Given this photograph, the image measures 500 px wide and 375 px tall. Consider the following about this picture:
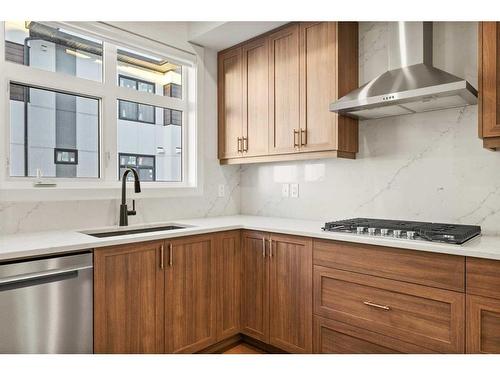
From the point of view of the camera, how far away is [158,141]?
116 inches

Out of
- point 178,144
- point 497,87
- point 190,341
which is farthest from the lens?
point 178,144

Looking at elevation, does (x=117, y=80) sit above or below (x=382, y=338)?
above

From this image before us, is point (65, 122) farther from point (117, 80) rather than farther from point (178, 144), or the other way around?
point (178, 144)

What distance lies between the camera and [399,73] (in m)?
2.13

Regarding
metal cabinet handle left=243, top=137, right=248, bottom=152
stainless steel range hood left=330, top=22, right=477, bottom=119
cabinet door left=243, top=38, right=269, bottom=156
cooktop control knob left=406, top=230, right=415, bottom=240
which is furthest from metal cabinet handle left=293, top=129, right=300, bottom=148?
cooktop control knob left=406, top=230, right=415, bottom=240

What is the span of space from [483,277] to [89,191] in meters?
2.36

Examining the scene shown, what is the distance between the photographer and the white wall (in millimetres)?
2061

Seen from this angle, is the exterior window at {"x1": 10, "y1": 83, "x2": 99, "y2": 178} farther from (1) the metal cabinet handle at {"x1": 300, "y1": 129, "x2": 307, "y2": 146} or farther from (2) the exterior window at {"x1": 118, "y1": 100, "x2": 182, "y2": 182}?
(1) the metal cabinet handle at {"x1": 300, "y1": 129, "x2": 307, "y2": 146}

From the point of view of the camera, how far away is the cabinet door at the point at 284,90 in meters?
2.59

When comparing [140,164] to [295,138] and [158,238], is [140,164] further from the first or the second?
[295,138]

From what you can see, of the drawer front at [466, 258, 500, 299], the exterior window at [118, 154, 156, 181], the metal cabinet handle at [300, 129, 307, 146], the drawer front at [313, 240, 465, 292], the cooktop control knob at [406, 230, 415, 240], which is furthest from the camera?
the exterior window at [118, 154, 156, 181]

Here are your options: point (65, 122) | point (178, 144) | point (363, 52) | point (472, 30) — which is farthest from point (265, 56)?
point (65, 122)

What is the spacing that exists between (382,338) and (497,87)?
4.59 feet

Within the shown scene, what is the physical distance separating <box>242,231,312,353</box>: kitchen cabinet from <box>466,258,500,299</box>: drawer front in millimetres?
854
